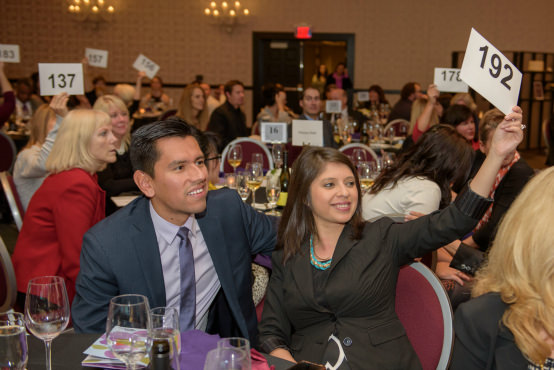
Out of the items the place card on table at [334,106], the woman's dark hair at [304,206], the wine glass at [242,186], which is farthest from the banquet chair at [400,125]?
the woman's dark hair at [304,206]

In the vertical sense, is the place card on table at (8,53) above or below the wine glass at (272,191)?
above

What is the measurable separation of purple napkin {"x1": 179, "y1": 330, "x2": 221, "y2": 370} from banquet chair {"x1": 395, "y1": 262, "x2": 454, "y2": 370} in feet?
2.44

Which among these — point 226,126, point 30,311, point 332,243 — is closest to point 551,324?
point 332,243

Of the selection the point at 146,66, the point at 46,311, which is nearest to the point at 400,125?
the point at 146,66

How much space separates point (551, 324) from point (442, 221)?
59cm

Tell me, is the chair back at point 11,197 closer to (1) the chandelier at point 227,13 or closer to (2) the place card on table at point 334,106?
(2) the place card on table at point 334,106

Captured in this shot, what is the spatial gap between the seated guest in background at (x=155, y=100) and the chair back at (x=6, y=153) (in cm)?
401

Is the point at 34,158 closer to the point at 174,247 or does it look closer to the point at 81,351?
the point at 174,247

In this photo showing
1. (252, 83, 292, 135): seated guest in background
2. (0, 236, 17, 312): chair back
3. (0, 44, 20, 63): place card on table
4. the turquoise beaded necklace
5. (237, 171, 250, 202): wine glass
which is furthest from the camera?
(252, 83, 292, 135): seated guest in background

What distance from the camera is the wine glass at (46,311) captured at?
1420 millimetres

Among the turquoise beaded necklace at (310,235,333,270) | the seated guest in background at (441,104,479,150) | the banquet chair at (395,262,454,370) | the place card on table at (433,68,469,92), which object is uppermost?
the place card on table at (433,68,469,92)

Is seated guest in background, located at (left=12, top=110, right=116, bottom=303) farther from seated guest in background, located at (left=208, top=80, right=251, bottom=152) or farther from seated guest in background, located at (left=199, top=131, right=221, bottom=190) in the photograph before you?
A: seated guest in background, located at (left=208, top=80, right=251, bottom=152)

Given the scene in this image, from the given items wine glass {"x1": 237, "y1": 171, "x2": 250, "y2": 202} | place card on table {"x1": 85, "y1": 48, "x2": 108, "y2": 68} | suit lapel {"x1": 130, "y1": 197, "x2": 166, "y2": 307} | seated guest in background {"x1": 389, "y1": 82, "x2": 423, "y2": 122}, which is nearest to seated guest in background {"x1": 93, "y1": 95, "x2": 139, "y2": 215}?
wine glass {"x1": 237, "y1": 171, "x2": 250, "y2": 202}

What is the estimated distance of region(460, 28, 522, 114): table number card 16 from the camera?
175 centimetres
